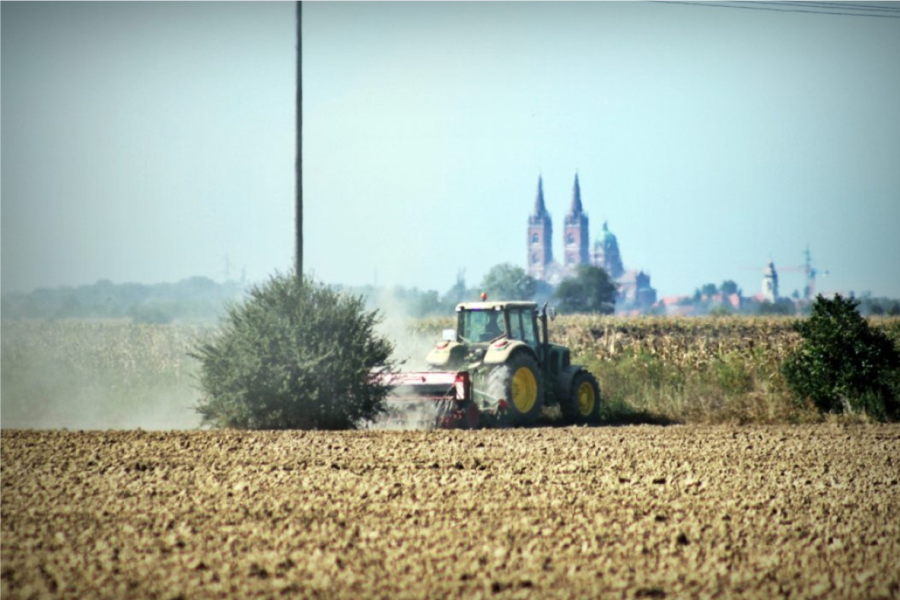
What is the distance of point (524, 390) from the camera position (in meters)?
20.2

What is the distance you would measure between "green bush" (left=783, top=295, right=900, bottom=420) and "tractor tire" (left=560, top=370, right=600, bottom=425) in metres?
4.17

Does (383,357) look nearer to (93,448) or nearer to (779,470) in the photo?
(93,448)

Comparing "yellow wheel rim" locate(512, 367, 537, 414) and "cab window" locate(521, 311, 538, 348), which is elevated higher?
"cab window" locate(521, 311, 538, 348)

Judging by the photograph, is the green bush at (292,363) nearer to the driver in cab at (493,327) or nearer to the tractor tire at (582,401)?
the driver in cab at (493,327)

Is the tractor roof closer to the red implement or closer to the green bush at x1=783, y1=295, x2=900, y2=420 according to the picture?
the red implement

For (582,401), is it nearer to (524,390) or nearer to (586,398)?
(586,398)

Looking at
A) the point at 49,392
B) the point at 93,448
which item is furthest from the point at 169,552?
the point at 49,392

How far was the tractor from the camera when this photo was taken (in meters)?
19.3

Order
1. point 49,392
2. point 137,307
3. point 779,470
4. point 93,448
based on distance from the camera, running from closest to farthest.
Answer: point 779,470, point 93,448, point 49,392, point 137,307

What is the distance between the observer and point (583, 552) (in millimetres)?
8617

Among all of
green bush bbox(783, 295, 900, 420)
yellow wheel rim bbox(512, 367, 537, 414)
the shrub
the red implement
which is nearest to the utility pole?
the red implement

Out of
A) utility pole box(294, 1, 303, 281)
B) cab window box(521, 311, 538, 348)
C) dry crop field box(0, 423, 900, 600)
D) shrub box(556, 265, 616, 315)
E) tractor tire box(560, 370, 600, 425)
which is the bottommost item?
dry crop field box(0, 423, 900, 600)

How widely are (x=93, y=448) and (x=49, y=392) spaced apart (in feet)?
42.9

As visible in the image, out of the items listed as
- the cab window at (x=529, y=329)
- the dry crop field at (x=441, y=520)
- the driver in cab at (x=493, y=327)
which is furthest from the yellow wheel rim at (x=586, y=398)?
the dry crop field at (x=441, y=520)
